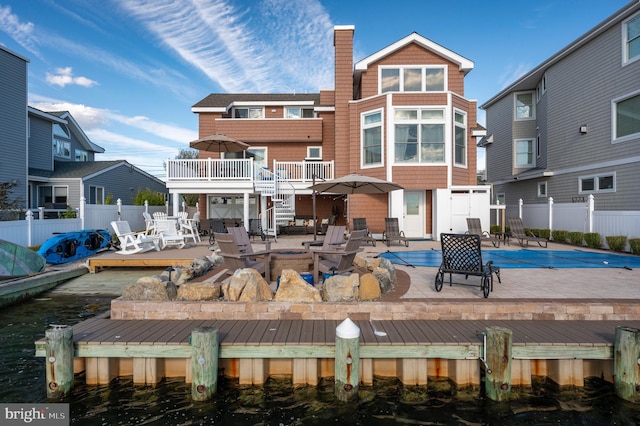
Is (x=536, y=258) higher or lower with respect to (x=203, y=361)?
higher

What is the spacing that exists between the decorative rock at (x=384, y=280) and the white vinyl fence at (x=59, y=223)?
10477 mm

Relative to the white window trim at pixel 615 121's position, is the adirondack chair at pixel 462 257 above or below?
below

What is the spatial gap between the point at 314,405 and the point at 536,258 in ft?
27.2

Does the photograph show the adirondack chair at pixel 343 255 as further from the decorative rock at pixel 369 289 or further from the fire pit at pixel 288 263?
the decorative rock at pixel 369 289

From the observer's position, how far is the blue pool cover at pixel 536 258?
837 cm

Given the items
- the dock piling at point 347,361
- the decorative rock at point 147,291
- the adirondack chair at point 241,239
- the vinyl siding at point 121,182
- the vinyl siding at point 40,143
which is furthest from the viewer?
the vinyl siding at point 121,182

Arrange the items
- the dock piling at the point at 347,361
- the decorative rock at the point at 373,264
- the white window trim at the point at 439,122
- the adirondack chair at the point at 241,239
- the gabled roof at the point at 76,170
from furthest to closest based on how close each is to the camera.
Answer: the gabled roof at the point at 76,170, the white window trim at the point at 439,122, the decorative rock at the point at 373,264, the adirondack chair at the point at 241,239, the dock piling at the point at 347,361

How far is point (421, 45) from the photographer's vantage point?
15203mm

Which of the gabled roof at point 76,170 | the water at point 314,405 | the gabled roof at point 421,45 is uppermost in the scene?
the gabled roof at point 421,45

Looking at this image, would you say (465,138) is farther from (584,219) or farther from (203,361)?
(203,361)

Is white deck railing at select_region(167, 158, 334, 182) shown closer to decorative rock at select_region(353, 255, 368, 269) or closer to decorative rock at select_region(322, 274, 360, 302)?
decorative rock at select_region(353, 255, 368, 269)

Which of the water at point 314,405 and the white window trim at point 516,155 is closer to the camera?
the water at point 314,405

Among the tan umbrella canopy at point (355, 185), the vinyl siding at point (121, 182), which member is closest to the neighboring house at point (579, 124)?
the tan umbrella canopy at point (355, 185)

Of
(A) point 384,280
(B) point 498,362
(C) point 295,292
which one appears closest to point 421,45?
(A) point 384,280
